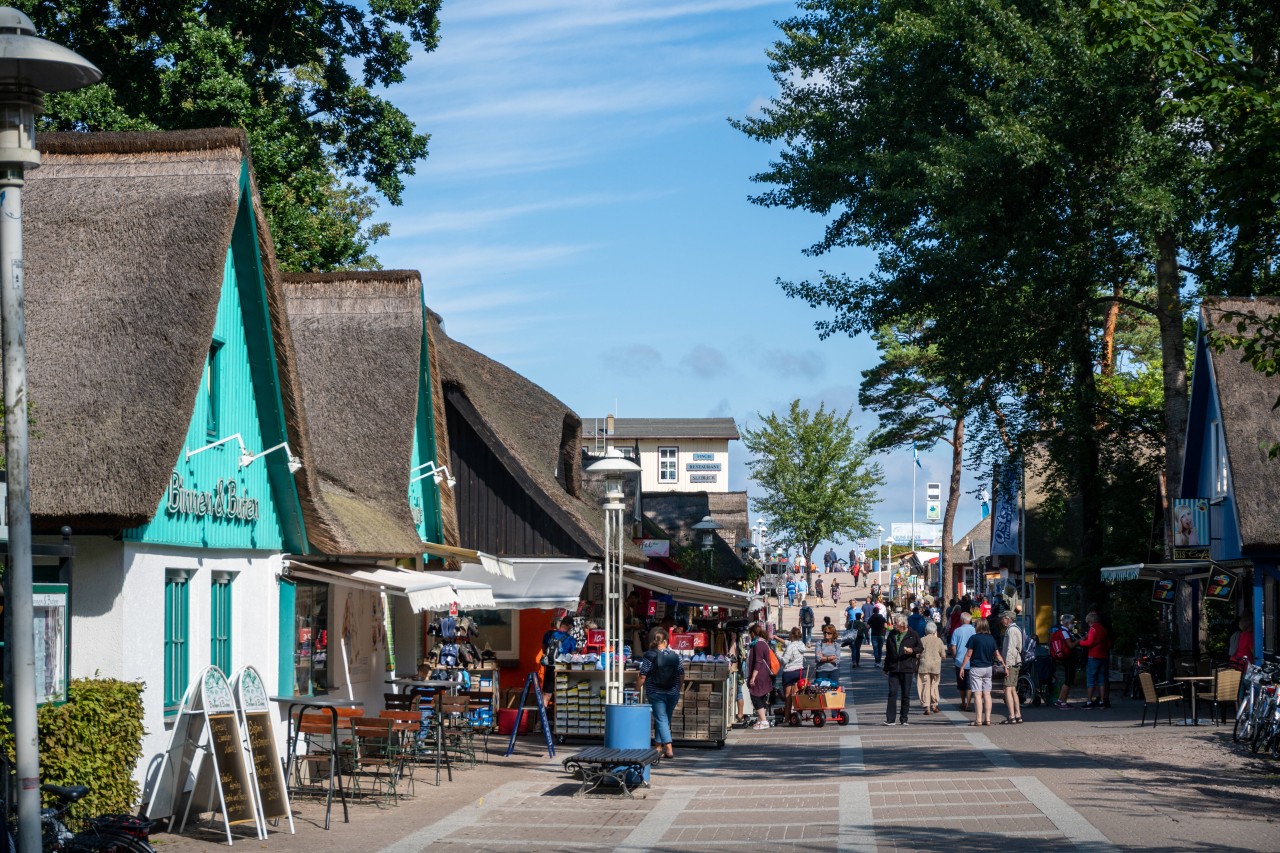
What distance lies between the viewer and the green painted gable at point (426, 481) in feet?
80.1

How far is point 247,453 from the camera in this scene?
1596 cm

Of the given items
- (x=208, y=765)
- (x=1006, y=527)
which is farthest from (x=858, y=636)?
(x=208, y=765)

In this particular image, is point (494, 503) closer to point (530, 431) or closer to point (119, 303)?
point (530, 431)

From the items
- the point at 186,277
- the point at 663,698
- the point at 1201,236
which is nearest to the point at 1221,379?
the point at 1201,236

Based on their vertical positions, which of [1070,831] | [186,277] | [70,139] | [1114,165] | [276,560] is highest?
[1114,165]

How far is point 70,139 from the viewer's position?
15539 mm

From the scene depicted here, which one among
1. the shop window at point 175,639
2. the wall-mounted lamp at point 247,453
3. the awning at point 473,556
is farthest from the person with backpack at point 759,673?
the shop window at point 175,639

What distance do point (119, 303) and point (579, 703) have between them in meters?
10.5

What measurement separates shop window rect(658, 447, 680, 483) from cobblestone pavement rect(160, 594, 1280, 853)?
80684mm

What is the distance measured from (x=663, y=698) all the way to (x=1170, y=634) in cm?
1466

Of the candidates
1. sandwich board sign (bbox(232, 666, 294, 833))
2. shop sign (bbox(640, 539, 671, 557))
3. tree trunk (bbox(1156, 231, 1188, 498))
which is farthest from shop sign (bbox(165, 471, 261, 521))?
shop sign (bbox(640, 539, 671, 557))

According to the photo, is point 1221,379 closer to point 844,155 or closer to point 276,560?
point 844,155

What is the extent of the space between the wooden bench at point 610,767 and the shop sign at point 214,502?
14.1 ft

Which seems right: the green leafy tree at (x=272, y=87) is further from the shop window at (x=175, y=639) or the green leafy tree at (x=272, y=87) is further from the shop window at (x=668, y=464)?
the shop window at (x=668, y=464)
